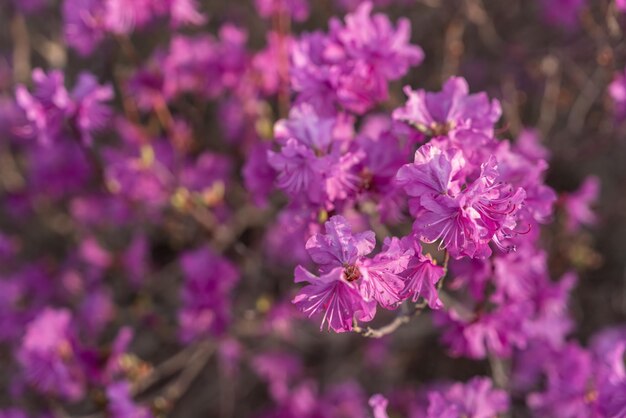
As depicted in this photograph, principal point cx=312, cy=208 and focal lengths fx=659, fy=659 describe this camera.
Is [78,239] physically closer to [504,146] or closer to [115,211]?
[115,211]

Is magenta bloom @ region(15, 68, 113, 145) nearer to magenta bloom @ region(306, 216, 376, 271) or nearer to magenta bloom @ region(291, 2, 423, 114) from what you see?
magenta bloom @ region(291, 2, 423, 114)

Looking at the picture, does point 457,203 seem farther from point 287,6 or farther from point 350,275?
point 287,6

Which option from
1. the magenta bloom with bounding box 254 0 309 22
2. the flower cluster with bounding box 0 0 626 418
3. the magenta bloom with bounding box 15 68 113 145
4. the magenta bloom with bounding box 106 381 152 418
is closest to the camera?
the flower cluster with bounding box 0 0 626 418

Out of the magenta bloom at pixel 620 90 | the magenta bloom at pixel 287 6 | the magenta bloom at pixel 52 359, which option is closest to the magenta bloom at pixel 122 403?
the magenta bloom at pixel 52 359

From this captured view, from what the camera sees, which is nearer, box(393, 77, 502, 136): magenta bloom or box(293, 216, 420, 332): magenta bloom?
box(293, 216, 420, 332): magenta bloom

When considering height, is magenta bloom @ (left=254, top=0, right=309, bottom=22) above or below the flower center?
above

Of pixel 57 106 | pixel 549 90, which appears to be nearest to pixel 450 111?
pixel 57 106

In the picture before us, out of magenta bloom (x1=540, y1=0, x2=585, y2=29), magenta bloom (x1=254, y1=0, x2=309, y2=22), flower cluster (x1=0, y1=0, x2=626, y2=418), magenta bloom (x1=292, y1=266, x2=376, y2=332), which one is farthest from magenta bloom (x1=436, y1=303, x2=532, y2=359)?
magenta bloom (x1=540, y1=0, x2=585, y2=29)

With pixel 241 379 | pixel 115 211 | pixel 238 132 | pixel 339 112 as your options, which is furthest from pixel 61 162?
pixel 339 112
